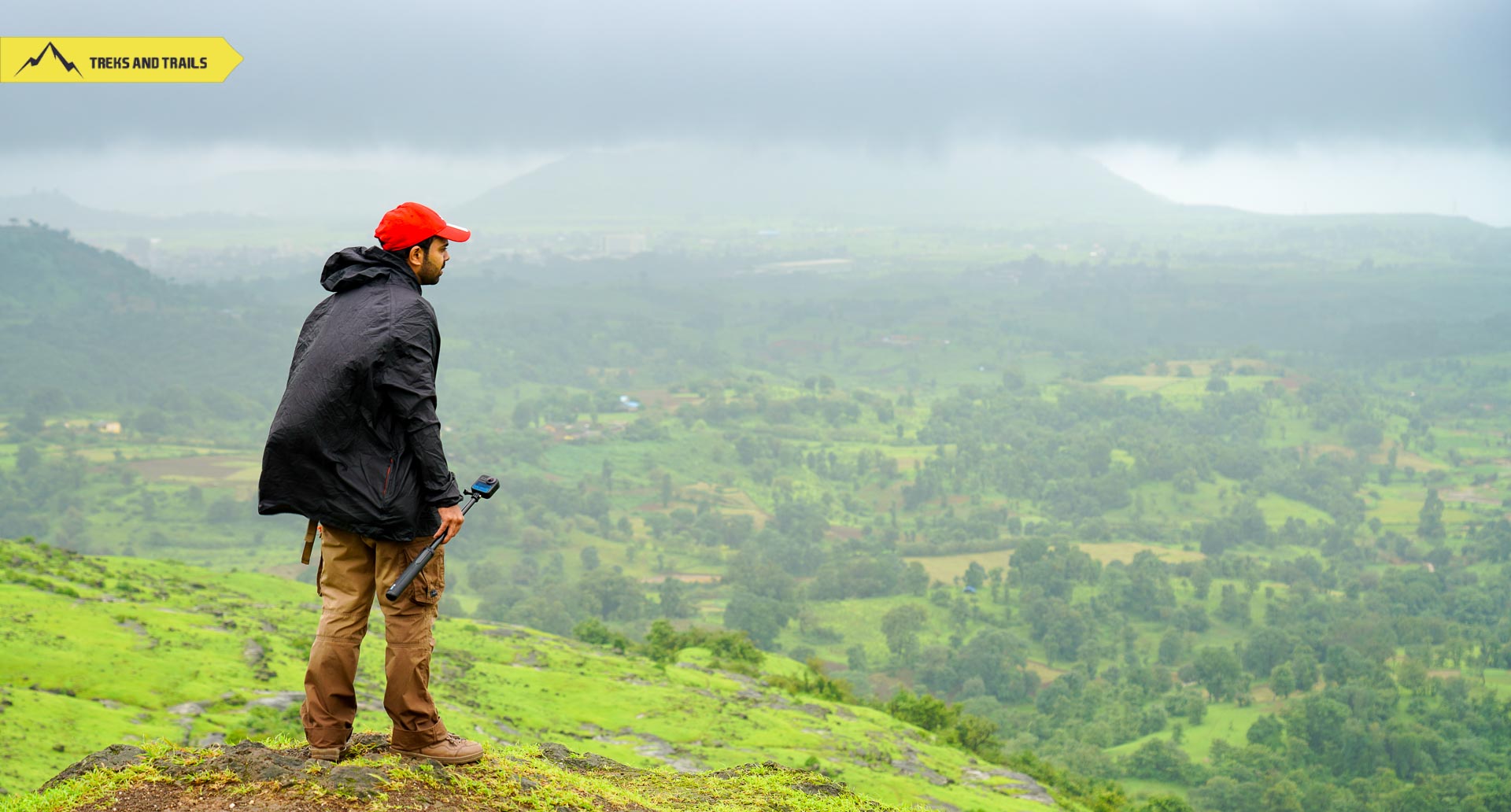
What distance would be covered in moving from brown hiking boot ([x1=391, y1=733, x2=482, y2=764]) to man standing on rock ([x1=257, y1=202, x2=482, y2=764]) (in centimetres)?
34

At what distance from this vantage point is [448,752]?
6469 mm

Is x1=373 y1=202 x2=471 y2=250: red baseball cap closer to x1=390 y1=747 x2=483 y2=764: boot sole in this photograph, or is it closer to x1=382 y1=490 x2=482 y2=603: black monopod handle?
x1=382 y1=490 x2=482 y2=603: black monopod handle

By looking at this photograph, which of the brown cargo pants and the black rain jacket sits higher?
the black rain jacket

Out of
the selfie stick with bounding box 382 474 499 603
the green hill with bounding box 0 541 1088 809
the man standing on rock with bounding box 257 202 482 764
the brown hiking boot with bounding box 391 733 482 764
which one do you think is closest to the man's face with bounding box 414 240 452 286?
the man standing on rock with bounding box 257 202 482 764

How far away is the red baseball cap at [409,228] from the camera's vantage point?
239 inches

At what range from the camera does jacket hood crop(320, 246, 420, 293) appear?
5.93 meters

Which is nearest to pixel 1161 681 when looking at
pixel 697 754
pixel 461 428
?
pixel 697 754

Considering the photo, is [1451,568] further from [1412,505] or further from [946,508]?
[946,508]

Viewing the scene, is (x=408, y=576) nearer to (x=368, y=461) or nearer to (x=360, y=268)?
(x=368, y=461)

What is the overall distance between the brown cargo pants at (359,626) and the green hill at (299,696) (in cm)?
333

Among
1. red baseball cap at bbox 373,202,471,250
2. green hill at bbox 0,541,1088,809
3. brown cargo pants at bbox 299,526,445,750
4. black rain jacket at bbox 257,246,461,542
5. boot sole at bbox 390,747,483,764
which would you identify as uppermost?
red baseball cap at bbox 373,202,471,250

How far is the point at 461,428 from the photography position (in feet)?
640

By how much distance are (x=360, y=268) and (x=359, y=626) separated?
2.02 m

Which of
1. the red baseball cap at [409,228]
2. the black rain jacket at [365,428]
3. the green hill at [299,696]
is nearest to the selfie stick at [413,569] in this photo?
the black rain jacket at [365,428]
